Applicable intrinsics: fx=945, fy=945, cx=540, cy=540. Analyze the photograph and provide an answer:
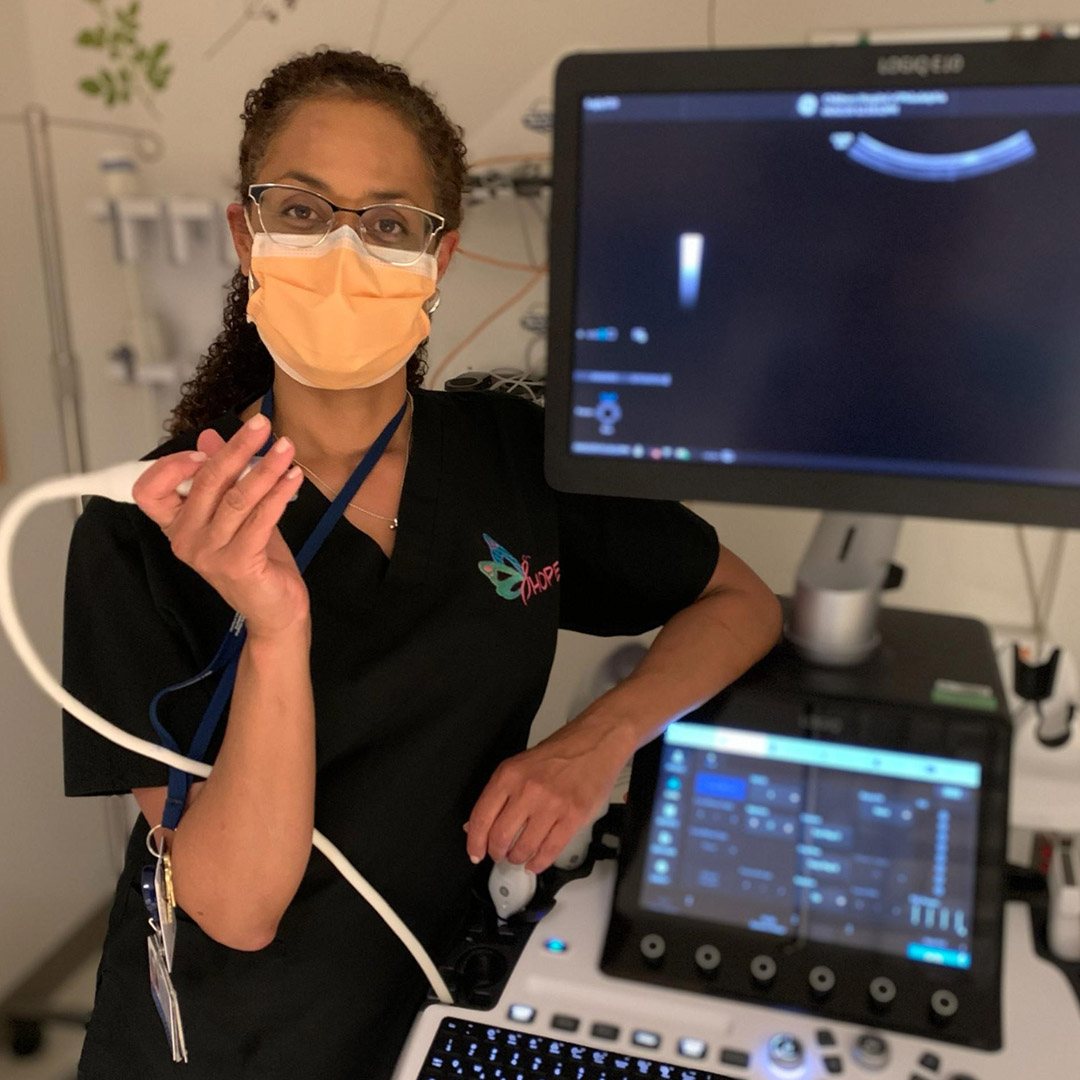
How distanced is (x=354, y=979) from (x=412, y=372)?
682 millimetres

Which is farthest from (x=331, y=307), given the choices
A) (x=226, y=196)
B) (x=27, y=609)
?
(x=27, y=609)

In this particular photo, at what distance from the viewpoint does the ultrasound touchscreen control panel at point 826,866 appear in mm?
817

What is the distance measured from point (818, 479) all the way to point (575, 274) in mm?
251

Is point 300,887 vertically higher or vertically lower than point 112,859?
higher

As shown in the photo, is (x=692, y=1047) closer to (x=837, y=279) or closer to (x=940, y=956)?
(x=940, y=956)

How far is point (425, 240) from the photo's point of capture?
3.13 feet

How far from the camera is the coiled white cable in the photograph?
2.16ft

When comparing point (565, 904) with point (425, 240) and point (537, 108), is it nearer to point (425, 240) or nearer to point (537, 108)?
Answer: point (425, 240)

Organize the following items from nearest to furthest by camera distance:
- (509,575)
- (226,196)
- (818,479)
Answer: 1. (818,479)
2. (509,575)
3. (226,196)

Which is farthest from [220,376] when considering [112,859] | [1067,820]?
[112,859]

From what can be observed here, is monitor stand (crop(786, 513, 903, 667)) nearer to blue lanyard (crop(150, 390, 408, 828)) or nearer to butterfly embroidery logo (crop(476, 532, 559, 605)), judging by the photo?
butterfly embroidery logo (crop(476, 532, 559, 605))

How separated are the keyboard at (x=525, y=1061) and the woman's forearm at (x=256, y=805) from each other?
185 millimetres

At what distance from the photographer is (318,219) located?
0.90 m

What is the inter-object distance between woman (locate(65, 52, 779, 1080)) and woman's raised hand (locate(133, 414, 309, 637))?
7 cm
